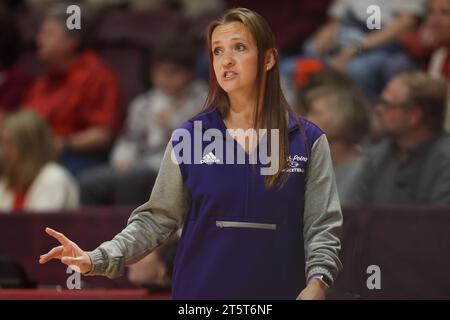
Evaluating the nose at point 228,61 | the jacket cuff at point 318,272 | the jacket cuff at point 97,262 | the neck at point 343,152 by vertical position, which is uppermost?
the nose at point 228,61

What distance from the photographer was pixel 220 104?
8.46 ft

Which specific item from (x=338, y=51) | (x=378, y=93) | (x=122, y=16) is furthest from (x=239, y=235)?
(x=122, y=16)

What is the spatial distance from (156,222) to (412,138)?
1528 millimetres

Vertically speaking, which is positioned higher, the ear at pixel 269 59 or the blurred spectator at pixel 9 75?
the blurred spectator at pixel 9 75

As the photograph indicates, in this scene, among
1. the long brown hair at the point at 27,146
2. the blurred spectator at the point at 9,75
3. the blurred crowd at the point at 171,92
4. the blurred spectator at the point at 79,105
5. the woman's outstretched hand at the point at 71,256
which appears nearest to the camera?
the woman's outstretched hand at the point at 71,256

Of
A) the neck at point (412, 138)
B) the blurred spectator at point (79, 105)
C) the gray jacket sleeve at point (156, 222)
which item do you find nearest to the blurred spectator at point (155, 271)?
the gray jacket sleeve at point (156, 222)

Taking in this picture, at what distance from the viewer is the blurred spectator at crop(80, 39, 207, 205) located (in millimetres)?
4258

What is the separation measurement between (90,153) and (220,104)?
2567mm

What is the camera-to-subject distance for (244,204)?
2.50 meters

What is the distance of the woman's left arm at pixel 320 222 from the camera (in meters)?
2.50

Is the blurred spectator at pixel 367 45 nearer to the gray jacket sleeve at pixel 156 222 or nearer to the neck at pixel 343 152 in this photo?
the neck at pixel 343 152

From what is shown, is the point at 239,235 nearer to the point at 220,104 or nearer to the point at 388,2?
the point at 220,104

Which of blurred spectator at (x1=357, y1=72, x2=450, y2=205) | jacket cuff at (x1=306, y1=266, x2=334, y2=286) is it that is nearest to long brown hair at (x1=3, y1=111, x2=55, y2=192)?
blurred spectator at (x1=357, y1=72, x2=450, y2=205)

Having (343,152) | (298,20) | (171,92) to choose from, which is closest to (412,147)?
(343,152)
